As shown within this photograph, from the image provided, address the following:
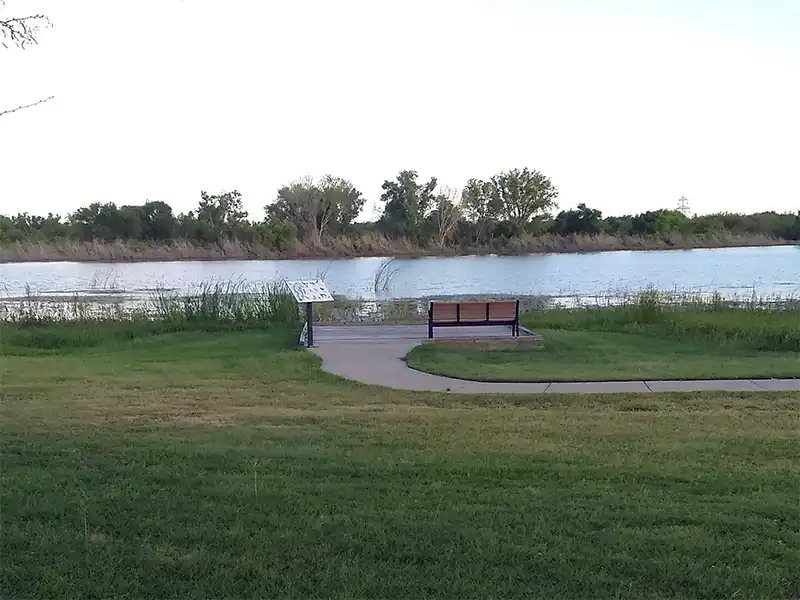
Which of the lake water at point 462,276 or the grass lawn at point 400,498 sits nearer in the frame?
the grass lawn at point 400,498

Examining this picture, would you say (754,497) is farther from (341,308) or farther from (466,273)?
(466,273)

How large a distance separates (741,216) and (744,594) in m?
72.0

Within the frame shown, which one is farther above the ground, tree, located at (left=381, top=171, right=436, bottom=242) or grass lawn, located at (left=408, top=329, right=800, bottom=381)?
tree, located at (left=381, top=171, right=436, bottom=242)

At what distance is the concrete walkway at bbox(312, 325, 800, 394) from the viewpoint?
9.00 metres

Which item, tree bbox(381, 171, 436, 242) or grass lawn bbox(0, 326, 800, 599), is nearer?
grass lawn bbox(0, 326, 800, 599)

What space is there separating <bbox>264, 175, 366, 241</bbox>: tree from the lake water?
12.7 meters

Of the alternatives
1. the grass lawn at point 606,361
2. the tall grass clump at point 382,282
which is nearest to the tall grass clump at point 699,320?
the grass lawn at point 606,361

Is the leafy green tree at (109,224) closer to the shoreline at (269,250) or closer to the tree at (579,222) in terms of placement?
the shoreline at (269,250)

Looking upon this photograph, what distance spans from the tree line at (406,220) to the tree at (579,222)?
7 centimetres

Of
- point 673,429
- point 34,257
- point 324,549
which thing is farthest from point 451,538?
point 34,257

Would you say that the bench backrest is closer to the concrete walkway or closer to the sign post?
the concrete walkway

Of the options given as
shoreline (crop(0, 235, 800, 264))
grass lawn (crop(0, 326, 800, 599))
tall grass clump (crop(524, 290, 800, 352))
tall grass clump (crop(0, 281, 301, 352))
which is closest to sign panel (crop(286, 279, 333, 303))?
tall grass clump (crop(0, 281, 301, 352))

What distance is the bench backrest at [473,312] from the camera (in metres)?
13.5

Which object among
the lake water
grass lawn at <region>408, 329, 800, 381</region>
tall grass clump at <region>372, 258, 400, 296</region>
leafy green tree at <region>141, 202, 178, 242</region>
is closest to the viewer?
grass lawn at <region>408, 329, 800, 381</region>
